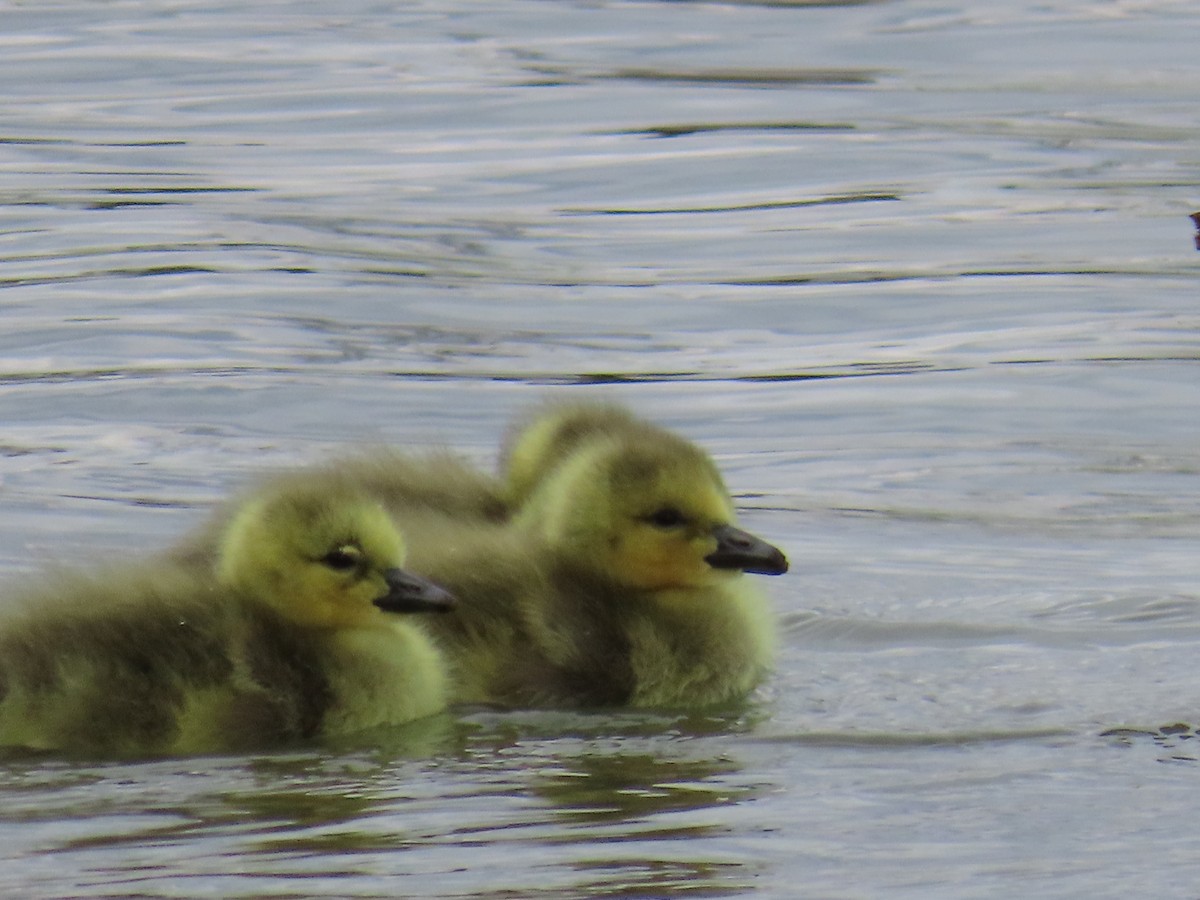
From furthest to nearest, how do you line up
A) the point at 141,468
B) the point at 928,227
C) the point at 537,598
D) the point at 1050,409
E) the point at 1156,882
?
the point at 928,227 < the point at 1050,409 < the point at 141,468 < the point at 537,598 < the point at 1156,882

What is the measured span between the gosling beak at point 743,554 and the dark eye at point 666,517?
0.08 m

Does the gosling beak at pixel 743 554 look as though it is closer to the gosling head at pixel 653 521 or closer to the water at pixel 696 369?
the gosling head at pixel 653 521

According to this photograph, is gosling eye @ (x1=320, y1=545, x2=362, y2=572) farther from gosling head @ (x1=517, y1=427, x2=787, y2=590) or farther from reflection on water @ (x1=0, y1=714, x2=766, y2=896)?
gosling head @ (x1=517, y1=427, x2=787, y2=590)

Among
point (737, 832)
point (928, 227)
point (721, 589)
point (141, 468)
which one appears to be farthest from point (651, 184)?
point (737, 832)

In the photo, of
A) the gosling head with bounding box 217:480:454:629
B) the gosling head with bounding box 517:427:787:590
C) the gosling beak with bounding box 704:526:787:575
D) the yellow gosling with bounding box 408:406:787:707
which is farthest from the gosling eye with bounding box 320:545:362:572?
the gosling beak with bounding box 704:526:787:575

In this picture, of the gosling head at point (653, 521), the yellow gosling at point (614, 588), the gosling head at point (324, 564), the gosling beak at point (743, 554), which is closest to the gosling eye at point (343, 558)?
the gosling head at point (324, 564)

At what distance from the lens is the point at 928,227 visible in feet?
37.9

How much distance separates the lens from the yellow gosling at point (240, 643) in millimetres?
4648

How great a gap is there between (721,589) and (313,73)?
39.3 ft

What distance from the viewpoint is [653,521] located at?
5.30 metres

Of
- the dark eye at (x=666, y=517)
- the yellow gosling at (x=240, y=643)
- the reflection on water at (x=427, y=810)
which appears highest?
the dark eye at (x=666, y=517)

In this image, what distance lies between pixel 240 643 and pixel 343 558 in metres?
0.26

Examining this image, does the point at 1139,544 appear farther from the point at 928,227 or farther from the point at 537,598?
the point at 928,227

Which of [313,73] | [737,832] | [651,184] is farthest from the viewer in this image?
[313,73]
